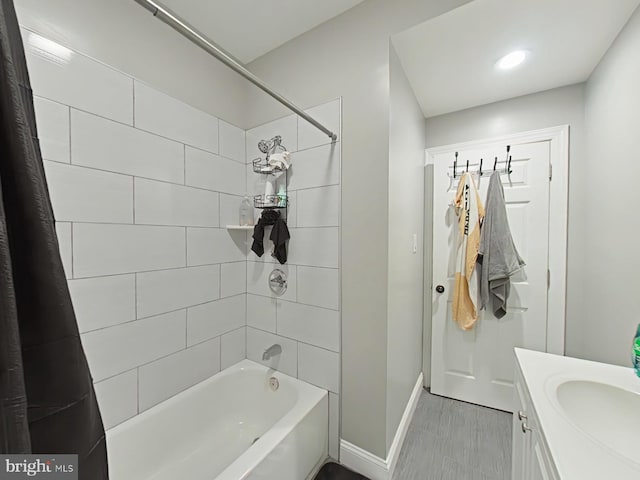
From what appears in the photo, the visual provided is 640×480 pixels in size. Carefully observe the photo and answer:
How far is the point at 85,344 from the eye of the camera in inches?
44.3

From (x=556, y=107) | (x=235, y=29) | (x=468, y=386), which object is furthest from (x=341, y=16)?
(x=468, y=386)

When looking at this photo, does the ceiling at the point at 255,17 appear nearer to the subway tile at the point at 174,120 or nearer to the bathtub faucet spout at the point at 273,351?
the subway tile at the point at 174,120

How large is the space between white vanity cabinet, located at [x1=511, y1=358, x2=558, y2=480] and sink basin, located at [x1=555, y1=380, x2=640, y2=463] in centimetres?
11

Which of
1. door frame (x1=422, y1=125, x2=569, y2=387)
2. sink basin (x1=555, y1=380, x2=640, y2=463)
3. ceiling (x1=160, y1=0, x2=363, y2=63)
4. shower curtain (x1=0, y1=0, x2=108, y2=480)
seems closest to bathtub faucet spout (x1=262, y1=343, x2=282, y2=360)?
shower curtain (x1=0, y1=0, x2=108, y2=480)

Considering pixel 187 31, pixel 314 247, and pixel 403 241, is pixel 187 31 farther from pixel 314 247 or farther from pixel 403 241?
pixel 403 241

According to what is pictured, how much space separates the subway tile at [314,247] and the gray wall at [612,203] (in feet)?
4.38

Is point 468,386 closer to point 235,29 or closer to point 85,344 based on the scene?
point 85,344

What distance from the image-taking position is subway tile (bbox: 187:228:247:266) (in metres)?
1.58

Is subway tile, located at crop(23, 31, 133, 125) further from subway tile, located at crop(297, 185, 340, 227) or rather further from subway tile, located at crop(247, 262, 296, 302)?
subway tile, located at crop(247, 262, 296, 302)

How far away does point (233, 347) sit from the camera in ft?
6.06

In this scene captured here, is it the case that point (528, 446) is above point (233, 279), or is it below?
below

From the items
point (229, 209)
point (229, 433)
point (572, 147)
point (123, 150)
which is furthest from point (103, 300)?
point (572, 147)

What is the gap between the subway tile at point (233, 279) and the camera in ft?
5.80

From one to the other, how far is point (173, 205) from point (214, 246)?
358 mm
